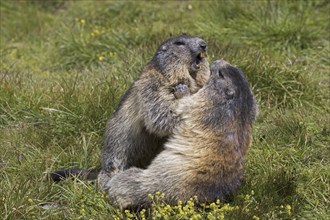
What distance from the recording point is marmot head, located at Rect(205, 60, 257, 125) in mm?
4863

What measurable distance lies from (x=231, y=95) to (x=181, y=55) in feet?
2.59

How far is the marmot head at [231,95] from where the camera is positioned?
4.86m

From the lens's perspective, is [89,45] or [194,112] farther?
[89,45]

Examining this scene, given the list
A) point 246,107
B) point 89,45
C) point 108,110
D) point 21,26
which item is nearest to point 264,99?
point 108,110

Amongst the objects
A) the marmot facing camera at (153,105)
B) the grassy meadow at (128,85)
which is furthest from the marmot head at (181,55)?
the grassy meadow at (128,85)

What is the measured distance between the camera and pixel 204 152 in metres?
4.70

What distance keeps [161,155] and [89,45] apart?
4.39m

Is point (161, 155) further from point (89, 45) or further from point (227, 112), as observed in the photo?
point (89, 45)

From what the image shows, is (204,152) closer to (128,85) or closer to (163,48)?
(163,48)

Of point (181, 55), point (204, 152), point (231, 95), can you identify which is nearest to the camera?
point (204, 152)

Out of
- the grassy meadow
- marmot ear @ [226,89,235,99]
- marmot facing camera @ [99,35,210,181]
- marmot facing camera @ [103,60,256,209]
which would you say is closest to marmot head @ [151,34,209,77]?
marmot facing camera @ [99,35,210,181]

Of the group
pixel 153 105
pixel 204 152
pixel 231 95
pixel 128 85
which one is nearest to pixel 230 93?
pixel 231 95

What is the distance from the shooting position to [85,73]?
816 centimetres

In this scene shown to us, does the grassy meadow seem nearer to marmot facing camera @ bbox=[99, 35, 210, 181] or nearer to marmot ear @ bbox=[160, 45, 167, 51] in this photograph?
marmot facing camera @ bbox=[99, 35, 210, 181]
